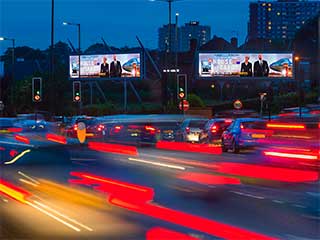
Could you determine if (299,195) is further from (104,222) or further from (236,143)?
(236,143)

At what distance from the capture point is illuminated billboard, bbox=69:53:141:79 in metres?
63.5

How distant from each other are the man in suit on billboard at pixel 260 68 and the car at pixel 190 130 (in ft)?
91.3

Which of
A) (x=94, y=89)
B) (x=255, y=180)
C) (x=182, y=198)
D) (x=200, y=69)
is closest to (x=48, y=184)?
(x=182, y=198)

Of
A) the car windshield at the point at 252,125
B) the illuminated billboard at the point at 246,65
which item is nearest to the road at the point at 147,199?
the car windshield at the point at 252,125

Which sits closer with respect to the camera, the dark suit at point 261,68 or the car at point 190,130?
the car at point 190,130

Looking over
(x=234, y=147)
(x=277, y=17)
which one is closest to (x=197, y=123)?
(x=234, y=147)

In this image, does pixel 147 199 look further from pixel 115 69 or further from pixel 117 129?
pixel 115 69

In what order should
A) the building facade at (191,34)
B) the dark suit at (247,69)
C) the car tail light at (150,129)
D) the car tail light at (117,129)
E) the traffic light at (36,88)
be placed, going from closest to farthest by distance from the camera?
1. the car tail light at (117,129)
2. the car tail light at (150,129)
3. the traffic light at (36,88)
4. the dark suit at (247,69)
5. the building facade at (191,34)

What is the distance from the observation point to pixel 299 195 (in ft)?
41.4

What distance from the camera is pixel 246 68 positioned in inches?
2491

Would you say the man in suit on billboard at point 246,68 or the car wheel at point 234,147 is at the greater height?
the man in suit on billboard at point 246,68

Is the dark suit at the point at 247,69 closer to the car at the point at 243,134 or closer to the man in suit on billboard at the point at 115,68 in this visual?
the man in suit on billboard at the point at 115,68

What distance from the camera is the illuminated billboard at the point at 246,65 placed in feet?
206

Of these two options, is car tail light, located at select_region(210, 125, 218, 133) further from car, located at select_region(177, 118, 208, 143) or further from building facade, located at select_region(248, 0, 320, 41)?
building facade, located at select_region(248, 0, 320, 41)
